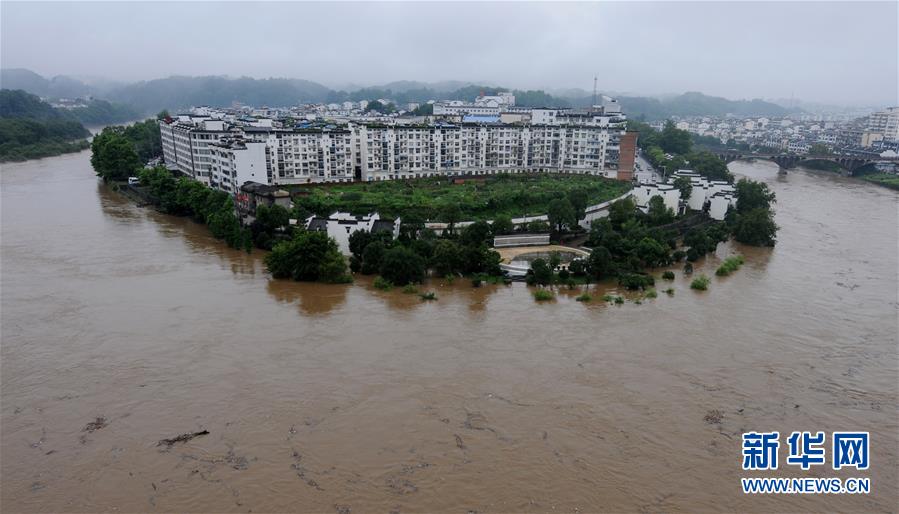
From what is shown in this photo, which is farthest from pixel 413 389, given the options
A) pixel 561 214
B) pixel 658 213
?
pixel 658 213

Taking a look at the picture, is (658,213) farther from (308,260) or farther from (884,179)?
(884,179)

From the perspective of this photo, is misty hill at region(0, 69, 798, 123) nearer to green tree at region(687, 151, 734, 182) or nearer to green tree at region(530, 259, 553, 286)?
green tree at region(687, 151, 734, 182)

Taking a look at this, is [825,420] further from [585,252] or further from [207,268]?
[207,268]

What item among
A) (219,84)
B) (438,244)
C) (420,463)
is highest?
(219,84)

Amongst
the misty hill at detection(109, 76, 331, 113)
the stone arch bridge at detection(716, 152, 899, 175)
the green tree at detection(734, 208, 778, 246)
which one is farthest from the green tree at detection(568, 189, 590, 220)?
the misty hill at detection(109, 76, 331, 113)

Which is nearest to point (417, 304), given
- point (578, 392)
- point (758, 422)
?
point (578, 392)
